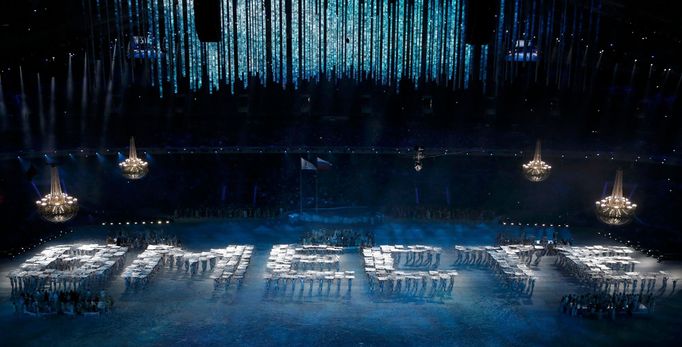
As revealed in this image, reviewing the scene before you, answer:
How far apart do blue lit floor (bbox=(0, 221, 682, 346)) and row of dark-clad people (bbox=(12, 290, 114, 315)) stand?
34 cm

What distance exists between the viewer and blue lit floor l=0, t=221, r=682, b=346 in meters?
19.6

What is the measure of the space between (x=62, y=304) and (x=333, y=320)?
29.6ft

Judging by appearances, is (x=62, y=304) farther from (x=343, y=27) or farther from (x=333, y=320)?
(x=343, y=27)

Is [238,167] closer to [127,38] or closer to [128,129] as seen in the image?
[128,129]

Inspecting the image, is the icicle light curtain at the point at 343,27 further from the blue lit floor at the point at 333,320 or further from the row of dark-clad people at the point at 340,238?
the blue lit floor at the point at 333,320

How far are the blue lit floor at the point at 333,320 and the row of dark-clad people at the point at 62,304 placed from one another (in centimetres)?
34

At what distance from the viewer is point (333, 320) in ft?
69.3

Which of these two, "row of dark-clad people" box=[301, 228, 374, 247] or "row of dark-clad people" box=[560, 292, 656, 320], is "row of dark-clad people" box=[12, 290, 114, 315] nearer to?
"row of dark-clad people" box=[301, 228, 374, 247]

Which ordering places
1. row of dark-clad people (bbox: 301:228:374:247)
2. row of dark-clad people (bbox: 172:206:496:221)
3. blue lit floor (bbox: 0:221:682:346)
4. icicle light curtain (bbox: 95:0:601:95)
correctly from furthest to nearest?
1. row of dark-clad people (bbox: 172:206:496:221)
2. icicle light curtain (bbox: 95:0:601:95)
3. row of dark-clad people (bbox: 301:228:374:247)
4. blue lit floor (bbox: 0:221:682:346)

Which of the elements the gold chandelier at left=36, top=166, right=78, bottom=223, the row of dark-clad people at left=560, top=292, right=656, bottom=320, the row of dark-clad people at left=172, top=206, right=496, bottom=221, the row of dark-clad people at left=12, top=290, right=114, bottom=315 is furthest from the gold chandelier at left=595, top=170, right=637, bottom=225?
the gold chandelier at left=36, top=166, right=78, bottom=223

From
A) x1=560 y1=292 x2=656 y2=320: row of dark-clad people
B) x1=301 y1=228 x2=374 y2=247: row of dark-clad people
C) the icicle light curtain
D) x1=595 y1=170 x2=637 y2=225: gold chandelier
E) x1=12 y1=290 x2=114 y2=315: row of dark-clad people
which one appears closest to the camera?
x1=595 y1=170 x2=637 y2=225: gold chandelier

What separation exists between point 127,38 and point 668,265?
29.5 m

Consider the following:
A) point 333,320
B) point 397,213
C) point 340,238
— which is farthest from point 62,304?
point 397,213

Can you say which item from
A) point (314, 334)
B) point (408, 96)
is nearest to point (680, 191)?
point (408, 96)
